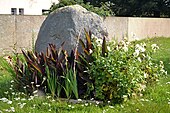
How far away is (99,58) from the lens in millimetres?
6066

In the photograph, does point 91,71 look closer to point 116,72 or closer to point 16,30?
point 116,72

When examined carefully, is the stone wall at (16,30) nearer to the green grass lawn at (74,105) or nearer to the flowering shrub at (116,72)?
the green grass lawn at (74,105)

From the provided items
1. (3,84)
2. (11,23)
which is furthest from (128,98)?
(11,23)

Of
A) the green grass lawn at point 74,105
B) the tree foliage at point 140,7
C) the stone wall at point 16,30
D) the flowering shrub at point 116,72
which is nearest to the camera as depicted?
the green grass lawn at point 74,105

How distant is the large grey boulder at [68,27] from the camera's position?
23.5 ft

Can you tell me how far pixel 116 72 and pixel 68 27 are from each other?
175 cm

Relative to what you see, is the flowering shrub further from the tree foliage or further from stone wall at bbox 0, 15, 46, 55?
the tree foliage

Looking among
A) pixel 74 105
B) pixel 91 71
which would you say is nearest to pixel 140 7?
pixel 91 71

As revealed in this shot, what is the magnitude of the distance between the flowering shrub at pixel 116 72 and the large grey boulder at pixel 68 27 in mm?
909

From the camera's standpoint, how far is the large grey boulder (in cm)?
717

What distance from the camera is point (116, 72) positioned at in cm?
586

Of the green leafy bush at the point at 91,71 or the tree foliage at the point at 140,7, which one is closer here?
the green leafy bush at the point at 91,71

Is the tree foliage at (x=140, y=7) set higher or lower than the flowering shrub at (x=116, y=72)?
higher

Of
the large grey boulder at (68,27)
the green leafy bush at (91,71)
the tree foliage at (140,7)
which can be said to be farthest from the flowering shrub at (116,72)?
the tree foliage at (140,7)
